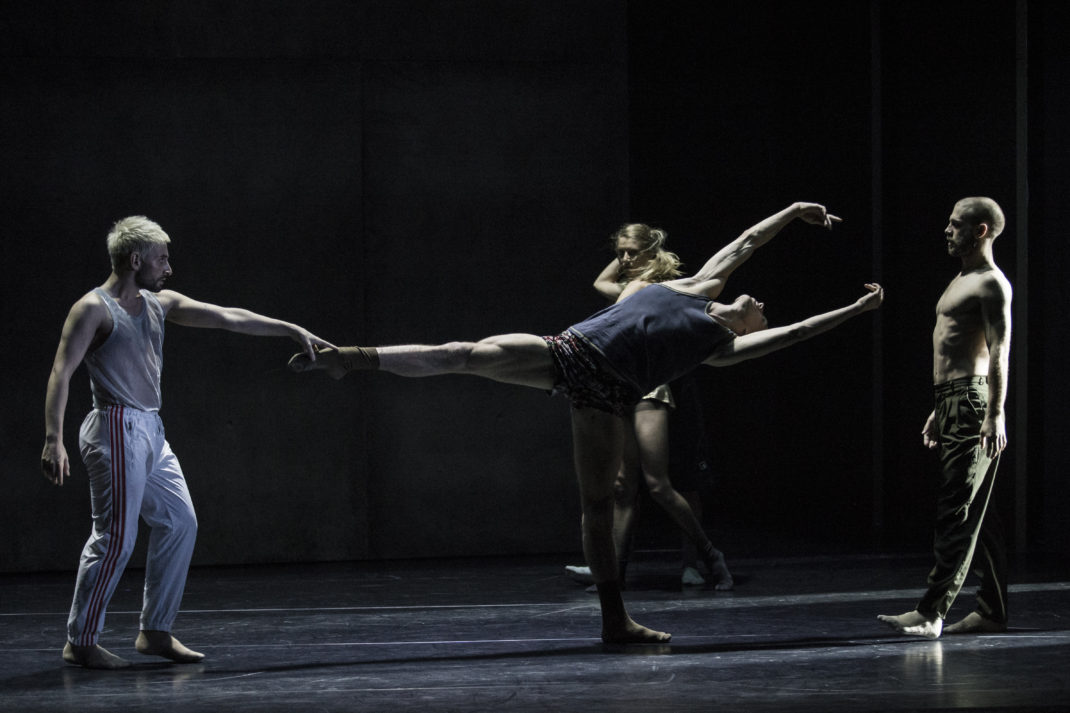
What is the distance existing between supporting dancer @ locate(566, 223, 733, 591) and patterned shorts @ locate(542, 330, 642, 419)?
3.60 ft

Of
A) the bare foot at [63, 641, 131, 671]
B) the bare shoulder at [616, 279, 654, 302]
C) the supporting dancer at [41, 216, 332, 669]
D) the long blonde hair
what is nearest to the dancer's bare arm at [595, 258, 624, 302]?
the long blonde hair

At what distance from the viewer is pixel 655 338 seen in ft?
13.6

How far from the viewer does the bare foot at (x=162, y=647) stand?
159 inches

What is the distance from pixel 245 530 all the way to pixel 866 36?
474 cm

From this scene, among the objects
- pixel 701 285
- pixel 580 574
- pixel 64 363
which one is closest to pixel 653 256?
pixel 701 285

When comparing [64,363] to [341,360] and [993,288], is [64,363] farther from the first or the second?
[993,288]

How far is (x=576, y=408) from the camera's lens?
4.23 meters

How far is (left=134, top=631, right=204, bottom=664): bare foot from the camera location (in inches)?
159

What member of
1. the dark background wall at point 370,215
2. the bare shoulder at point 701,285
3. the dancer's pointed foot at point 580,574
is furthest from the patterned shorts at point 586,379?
the dark background wall at point 370,215

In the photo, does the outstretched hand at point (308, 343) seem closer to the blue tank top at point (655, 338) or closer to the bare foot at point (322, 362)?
the bare foot at point (322, 362)

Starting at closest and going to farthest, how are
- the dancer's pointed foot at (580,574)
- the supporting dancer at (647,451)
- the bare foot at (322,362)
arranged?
1. the bare foot at (322,362)
2. the supporting dancer at (647,451)
3. the dancer's pointed foot at (580,574)

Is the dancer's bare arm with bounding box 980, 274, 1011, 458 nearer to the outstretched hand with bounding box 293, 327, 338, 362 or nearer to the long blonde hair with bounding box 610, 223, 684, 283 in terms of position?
the long blonde hair with bounding box 610, 223, 684, 283

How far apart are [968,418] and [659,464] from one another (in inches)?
59.5

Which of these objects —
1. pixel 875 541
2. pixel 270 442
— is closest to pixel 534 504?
pixel 270 442
